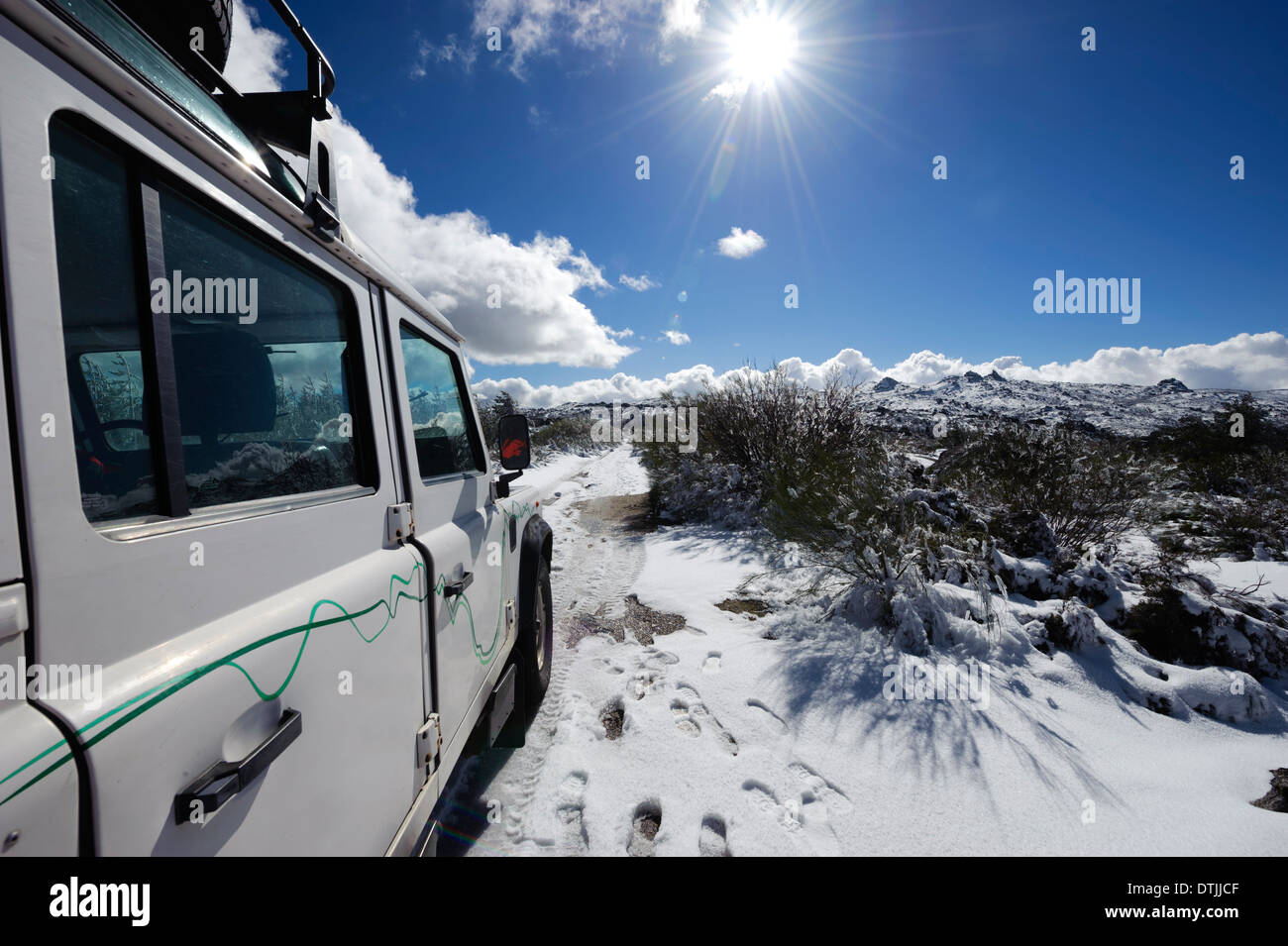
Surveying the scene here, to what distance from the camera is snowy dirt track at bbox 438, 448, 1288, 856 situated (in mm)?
2115

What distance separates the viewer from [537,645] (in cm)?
298

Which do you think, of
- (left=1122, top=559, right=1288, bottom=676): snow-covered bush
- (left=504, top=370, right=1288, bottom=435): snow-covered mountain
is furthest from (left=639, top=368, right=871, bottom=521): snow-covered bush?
(left=504, top=370, right=1288, bottom=435): snow-covered mountain

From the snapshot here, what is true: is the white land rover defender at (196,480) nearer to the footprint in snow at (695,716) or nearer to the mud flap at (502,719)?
the mud flap at (502,719)

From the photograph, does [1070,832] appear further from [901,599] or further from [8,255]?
[8,255]

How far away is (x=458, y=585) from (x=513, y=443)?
3.61 ft

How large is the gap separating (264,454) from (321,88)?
3.81 feet

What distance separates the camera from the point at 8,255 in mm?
611

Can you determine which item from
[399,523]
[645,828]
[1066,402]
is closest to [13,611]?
[399,523]

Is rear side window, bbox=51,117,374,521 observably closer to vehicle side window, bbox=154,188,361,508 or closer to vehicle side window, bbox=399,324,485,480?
vehicle side window, bbox=154,188,361,508

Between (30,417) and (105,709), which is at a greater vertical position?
(30,417)

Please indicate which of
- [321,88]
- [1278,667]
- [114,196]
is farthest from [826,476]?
[114,196]

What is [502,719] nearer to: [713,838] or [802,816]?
[713,838]

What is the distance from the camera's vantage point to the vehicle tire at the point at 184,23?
4.27 ft

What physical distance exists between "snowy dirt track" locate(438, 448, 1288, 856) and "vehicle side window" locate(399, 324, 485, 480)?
2.86 feet
